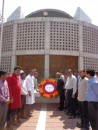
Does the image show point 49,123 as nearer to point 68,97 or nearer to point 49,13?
point 68,97

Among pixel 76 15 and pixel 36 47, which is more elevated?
pixel 76 15

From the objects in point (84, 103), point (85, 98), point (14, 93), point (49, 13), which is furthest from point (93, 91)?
point (49, 13)

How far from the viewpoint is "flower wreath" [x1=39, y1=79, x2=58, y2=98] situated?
33.7 feet

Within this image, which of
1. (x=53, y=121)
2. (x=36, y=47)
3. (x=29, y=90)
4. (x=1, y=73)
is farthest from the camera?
(x=36, y=47)

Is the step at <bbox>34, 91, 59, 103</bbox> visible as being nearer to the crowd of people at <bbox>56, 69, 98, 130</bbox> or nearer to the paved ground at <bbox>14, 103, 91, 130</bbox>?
the crowd of people at <bbox>56, 69, 98, 130</bbox>

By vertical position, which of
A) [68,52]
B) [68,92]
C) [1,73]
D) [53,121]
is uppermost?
[68,52]

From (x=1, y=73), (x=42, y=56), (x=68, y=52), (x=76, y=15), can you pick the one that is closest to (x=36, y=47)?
(x=42, y=56)

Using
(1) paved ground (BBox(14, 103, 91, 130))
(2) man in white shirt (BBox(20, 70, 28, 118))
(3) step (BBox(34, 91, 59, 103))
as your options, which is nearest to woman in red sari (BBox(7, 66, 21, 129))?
(1) paved ground (BBox(14, 103, 91, 130))

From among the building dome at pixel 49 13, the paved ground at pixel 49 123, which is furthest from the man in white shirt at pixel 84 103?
the building dome at pixel 49 13

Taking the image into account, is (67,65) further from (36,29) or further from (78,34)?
(36,29)

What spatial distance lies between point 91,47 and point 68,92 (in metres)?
20.6

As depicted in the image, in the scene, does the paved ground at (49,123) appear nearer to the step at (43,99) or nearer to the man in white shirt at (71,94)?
the man in white shirt at (71,94)

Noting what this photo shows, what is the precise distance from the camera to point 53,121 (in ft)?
23.3

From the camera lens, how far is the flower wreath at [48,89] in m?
10.3
